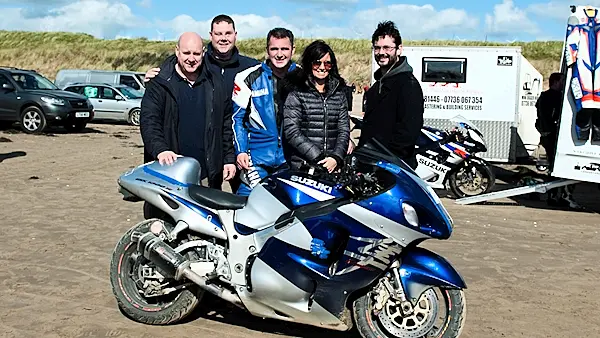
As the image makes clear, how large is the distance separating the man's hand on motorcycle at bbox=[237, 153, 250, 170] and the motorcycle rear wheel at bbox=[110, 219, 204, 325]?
78cm

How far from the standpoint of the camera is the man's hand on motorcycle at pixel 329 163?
457 centimetres

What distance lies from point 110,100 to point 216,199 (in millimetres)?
19232

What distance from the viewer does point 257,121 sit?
534 centimetres

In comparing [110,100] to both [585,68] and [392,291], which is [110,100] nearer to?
[585,68]

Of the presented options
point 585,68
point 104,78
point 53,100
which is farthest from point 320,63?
point 104,78

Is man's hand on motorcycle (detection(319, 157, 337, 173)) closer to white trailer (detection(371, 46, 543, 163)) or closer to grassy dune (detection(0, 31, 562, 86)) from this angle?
white trailer (detection(371, 46, 543, 163))

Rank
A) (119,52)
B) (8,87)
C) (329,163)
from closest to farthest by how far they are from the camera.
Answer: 1. (329,163)
2. (8,87)
3. (119,52)

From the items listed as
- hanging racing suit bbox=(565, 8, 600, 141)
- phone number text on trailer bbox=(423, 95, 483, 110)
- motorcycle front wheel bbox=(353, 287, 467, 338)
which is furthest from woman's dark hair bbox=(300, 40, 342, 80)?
phone number text on trailer bbox=(423, 95, 483, 110)

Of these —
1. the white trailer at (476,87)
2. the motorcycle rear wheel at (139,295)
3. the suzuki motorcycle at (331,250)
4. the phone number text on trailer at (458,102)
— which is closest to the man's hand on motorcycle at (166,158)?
the suzuki motorcycle at (331,250)

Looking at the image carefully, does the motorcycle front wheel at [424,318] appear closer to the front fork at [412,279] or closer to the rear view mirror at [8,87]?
the front fork at [412,279]

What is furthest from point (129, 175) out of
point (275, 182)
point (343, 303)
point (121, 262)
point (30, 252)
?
point (30, 252)

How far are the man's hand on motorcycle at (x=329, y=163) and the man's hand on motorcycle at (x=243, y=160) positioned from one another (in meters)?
0.88

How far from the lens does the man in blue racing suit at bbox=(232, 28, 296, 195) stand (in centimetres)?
527

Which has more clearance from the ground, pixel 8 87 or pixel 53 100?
Answer: pixel 8 87
